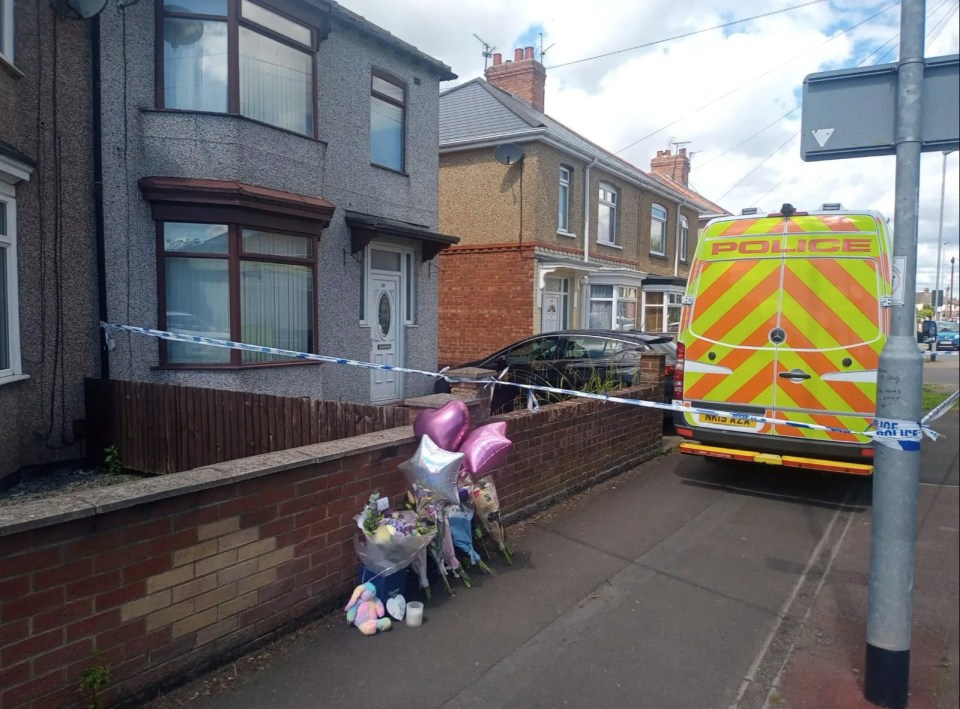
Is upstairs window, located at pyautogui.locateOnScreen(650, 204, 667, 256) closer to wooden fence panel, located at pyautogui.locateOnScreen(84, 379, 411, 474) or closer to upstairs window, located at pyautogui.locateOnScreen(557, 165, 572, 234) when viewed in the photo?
upstairs window, located at pyautogui.locateOnScreen(557, 165, 572, 234)

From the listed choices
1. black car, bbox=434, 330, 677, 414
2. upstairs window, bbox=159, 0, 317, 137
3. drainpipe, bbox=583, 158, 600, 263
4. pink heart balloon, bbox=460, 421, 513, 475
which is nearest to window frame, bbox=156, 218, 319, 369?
upstairs window, bbox=159, 0, 317, 137

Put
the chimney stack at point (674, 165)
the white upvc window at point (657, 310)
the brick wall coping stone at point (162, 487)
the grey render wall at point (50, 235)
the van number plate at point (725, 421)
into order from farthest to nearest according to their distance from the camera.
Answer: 1. the chimney stack at point (674, 165)
2. the white upvc window at point (657, 310)
3. the grey render wall at point (50, 235)
4. the van number plate at point (725, 421)
5. the brick wall coping stone at point (162, 487)

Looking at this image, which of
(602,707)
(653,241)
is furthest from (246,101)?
(653,241)

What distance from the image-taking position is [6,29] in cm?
650

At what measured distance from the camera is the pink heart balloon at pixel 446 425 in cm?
428

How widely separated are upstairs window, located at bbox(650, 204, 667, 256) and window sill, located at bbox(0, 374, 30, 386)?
Answer: 18501mm

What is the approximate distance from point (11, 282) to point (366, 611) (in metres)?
5.06

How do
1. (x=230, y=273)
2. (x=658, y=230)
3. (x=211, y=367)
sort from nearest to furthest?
(x=211, y=367)
(x=230, y=273)
(x=658, y=230)

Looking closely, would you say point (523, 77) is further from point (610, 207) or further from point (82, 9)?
point (82, 9)

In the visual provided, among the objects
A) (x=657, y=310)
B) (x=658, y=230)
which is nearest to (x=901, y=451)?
(x=657, y=310)

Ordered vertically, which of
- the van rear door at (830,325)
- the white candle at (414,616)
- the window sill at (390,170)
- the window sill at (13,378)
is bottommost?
the white candle at (414,616)

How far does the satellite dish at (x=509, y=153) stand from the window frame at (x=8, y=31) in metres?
10.3

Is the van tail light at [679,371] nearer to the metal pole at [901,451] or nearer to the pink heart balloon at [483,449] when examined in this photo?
the pink heart balloon at [483,449]

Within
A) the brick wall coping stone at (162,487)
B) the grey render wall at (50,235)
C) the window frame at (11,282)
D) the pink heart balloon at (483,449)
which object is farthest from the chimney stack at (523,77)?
the brick wall coping stone at (162,487)
